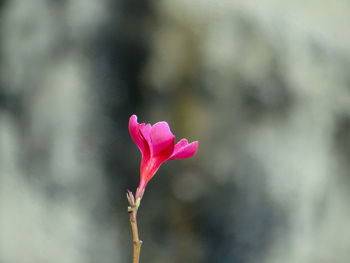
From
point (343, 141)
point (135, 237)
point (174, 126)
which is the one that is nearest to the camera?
point (135, 237)

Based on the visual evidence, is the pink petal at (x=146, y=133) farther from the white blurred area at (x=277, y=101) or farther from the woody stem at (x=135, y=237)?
the white blurred area at (x=277, y=101)

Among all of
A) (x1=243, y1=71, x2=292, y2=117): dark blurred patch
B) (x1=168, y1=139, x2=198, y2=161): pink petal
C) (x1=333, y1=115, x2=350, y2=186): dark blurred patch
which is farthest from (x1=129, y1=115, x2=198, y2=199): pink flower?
(x1=333, y1=115, x2=350, y2=186): dark blurred patch

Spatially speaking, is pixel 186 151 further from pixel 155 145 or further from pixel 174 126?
pixel 174 126

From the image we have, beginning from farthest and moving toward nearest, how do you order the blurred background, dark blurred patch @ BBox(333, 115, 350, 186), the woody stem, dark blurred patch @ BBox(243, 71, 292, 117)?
dark blurred patch @ BBox(333, 115, 350, 186), dark blurred patch @ BBox(243, 71, 292, 117), the blurred background, the woody stem

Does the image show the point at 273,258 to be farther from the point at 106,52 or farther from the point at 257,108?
the point at 106,52

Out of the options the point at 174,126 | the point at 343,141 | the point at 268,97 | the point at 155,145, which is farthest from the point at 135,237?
the point at 343,141

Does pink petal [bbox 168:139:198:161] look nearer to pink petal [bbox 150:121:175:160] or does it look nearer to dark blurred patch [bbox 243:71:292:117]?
pink petal [bbox 150:121:175:160]
